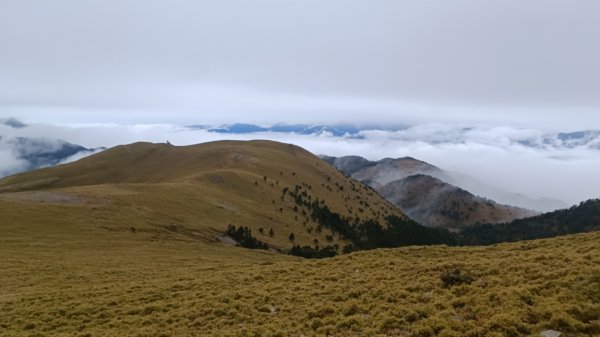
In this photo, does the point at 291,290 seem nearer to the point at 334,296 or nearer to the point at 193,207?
the point at 334,296

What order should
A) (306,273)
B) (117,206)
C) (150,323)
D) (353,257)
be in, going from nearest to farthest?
(150,323)
(306,273)
(353,257)
(117,206)

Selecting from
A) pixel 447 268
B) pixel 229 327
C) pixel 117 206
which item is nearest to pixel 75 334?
pixel 229 327

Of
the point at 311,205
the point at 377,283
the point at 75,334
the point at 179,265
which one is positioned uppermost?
the point at 377,283

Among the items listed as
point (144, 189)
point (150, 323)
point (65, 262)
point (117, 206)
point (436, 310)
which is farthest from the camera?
point (144, 189)

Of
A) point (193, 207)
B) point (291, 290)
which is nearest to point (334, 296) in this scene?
point (291, 290)

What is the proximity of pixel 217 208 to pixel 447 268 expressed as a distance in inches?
3318

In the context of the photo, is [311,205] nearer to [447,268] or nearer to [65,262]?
[65,262]

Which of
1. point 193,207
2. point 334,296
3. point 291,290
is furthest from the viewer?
point 193,207

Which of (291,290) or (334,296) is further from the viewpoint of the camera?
(291,290)

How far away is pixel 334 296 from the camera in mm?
26672

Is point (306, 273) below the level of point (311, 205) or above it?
above

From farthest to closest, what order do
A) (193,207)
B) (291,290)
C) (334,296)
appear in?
(193,207), (291,290), (334,296)

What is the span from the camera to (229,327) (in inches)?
923

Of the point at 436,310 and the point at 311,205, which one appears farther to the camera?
the point at 311,205
